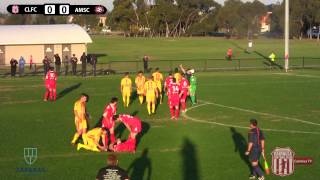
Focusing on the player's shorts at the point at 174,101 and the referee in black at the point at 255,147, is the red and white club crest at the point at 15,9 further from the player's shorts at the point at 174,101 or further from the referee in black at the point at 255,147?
the referee in black at the point at 255,147

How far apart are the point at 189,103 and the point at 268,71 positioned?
2178 cm

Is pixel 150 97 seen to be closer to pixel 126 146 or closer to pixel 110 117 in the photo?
pixel 110 117

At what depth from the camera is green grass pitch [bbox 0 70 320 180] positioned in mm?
13828

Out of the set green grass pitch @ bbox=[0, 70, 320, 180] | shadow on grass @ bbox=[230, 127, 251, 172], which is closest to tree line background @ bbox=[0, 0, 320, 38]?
green grass pitch @ bbox=[0, 70, 320, 180]

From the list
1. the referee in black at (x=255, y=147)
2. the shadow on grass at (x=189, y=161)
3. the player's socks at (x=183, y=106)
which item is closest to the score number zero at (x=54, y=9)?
the player's socks at (x=183, y=106)

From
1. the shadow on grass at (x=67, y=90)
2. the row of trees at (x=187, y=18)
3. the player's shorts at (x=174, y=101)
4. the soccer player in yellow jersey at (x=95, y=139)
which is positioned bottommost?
the soccer player in yellow jersey at (x=95, y=139)

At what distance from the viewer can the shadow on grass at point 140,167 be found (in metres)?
13.1

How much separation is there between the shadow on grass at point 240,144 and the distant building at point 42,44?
118ft

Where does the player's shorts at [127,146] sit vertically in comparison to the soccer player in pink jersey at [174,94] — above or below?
below

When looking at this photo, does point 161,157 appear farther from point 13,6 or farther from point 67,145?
point 13,6

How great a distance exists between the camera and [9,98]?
29.1 m

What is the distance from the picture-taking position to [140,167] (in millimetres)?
14000

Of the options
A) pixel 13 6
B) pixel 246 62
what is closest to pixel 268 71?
pixel 246 62

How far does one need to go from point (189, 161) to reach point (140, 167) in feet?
4.68
